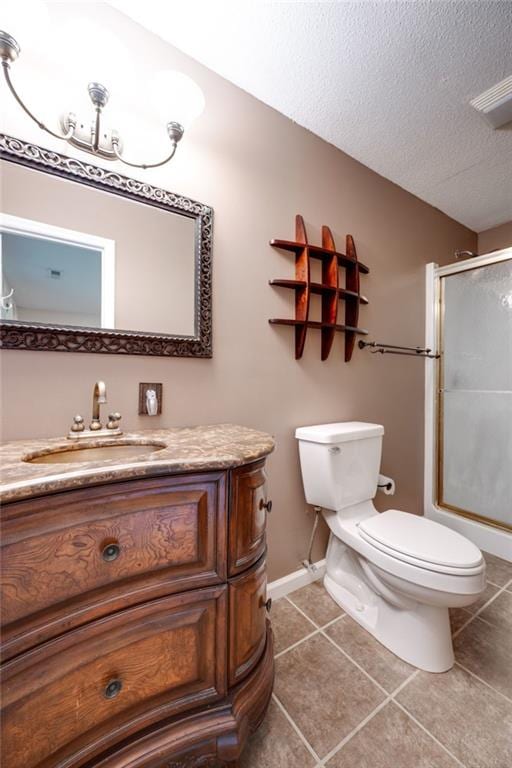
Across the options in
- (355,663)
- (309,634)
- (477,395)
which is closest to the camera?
(355,663)

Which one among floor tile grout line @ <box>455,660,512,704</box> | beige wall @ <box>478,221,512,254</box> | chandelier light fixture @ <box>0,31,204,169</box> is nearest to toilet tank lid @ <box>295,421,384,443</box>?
floor tile grout line @ <box>455,660,512,704</box>

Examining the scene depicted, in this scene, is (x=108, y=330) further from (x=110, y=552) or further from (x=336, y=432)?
(x=336, y=432)

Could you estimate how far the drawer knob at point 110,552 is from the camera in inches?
26.0

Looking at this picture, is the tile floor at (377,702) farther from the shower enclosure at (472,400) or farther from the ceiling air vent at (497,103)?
the ceiling air vent at (497,103)

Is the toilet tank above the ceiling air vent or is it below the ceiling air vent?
below

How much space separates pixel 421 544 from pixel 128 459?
114 cm

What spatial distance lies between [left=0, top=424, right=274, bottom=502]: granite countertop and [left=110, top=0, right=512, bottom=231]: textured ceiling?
1.48 metres

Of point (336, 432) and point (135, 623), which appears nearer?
point (135, 623)

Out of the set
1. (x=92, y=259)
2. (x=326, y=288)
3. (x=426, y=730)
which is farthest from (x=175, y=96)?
(x=426, y=730)

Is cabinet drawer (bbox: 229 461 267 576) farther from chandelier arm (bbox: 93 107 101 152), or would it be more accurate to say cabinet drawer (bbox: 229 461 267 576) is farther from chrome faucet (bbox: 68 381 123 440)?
chandelier arm (bbox: 93 107 101 152)

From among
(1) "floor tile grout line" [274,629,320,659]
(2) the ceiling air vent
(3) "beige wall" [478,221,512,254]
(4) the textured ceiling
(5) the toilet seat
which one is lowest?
(1) "floor tile grout line" [274,629,320,659]

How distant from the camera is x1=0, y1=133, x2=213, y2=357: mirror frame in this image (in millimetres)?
937

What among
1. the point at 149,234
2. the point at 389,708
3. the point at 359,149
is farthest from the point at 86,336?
the point at 359,149

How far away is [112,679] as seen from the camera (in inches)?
26.9
